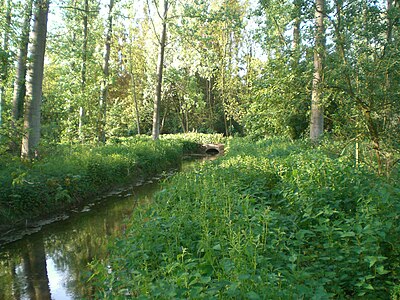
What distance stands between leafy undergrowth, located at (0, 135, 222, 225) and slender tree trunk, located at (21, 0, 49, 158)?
2.17ft

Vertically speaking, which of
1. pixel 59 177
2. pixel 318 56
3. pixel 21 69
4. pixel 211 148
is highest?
pixel 21 69

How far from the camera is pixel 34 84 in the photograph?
35.2ft

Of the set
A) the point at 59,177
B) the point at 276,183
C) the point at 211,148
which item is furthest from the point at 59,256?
the point at 211,148

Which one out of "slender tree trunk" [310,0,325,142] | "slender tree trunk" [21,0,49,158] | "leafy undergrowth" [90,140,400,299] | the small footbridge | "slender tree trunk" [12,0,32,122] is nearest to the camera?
"leafy undergrowth" [90,140,400,299]

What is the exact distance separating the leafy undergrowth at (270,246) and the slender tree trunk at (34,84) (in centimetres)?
564

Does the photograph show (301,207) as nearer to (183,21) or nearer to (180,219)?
(180,219)

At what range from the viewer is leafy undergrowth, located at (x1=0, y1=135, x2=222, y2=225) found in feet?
28.5

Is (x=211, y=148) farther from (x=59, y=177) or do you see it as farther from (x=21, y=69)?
(x=59, y=177)

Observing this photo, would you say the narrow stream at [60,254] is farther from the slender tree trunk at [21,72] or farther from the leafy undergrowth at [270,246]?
the slender tree trunk at [21,72]

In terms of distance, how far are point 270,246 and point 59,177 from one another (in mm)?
7723

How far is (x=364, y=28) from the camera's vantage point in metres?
7.13

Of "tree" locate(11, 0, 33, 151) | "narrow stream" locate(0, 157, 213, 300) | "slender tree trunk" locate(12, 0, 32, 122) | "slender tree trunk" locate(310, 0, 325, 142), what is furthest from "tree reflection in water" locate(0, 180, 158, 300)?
"slender tree trunk" locate(310, 0, 325, 142)

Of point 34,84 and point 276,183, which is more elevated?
point 34,84

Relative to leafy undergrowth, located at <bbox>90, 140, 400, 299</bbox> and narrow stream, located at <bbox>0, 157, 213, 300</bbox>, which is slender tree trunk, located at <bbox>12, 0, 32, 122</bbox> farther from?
leafy undergrowth, located at <bbox>90, 140, 400, 299</bbox>
